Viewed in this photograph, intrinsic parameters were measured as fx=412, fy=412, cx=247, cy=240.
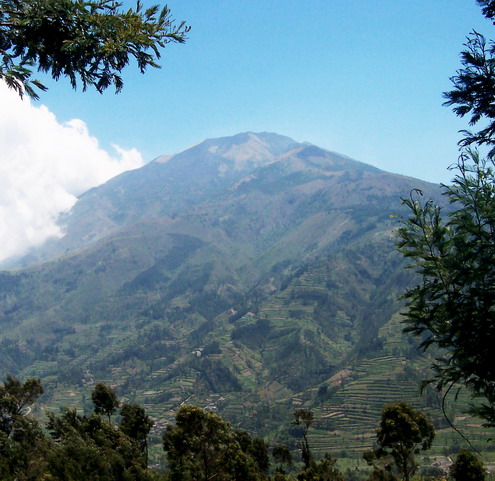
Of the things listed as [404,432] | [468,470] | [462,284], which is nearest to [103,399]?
[404,432]

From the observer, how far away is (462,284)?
1084cm

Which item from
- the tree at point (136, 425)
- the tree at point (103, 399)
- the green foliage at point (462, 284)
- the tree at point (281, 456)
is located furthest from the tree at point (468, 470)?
the tree at point (103, 399)

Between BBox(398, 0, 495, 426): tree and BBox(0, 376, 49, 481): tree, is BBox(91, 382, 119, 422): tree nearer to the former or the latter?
BBox(0, 376, 49, 481): tree

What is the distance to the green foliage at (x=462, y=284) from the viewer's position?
34.1ft

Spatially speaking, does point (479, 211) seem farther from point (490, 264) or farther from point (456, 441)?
point (456, 441)

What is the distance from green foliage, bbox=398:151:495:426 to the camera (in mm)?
10398

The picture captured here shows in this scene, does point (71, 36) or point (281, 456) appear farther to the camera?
point (281, 456)

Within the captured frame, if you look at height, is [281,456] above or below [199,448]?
below

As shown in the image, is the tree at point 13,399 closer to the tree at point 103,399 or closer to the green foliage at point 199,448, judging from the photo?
the tree at point 103,399

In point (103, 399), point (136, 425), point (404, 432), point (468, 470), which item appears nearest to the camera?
point (404, 432)

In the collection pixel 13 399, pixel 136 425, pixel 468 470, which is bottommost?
pixel 468 470

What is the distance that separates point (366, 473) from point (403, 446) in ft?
457

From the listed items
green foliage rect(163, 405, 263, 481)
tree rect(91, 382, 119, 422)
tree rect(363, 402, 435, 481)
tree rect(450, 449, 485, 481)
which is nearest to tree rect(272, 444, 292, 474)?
green foliage rect(163, 405, 263, 481)

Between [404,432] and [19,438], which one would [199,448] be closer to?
[404,432]
